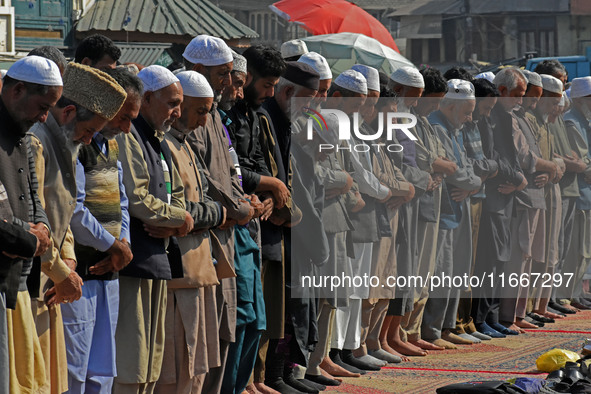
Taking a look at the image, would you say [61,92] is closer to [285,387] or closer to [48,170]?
[48,170]

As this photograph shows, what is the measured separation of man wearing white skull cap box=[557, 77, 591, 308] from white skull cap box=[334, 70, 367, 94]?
4060 mm

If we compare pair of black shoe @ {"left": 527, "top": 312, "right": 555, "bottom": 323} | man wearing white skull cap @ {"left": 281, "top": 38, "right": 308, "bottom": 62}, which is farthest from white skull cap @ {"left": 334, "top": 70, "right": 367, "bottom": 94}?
pair of black shoe @ {"left": 527, "top": 312, "right": 555, "bottom": 323}

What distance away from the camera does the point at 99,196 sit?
17.5ft

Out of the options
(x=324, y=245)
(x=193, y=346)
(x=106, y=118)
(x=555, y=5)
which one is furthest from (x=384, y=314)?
(x=555, y=5)

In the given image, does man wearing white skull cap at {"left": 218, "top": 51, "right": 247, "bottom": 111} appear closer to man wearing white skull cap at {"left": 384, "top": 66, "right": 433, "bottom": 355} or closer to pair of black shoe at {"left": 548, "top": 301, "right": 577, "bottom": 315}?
man wearing white skull cap at {"left": 384, "top": 66, "right": 433, "bottom": 355}

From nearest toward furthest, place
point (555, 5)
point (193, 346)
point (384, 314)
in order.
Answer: point (193, 346) → point (384, 314) → point (555, 5)

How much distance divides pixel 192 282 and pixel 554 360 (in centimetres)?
332

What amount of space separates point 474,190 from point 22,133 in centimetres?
587

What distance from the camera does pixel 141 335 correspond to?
219 inches

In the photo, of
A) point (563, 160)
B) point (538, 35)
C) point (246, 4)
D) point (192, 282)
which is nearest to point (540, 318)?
point (563, 160)

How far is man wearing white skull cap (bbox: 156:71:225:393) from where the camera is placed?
235 inches

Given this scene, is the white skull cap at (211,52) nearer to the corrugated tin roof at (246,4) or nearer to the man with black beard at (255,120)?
the man with black beard at (255,120)

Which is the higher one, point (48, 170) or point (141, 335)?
point (48, 170)

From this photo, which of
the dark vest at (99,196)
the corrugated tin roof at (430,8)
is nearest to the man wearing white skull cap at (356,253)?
the dark vest at (99,196)
